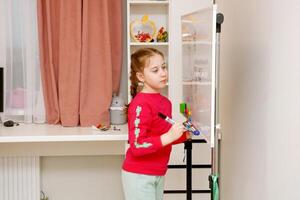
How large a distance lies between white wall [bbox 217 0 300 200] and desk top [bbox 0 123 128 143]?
703mm

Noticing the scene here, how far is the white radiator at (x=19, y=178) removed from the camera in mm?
3174

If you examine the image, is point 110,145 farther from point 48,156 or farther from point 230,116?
point 230,116

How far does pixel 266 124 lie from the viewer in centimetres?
176

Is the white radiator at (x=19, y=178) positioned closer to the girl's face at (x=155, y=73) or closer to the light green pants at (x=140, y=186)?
the light green pants at (x=140, y=186)

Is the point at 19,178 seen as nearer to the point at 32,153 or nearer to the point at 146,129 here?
the point at 32,153

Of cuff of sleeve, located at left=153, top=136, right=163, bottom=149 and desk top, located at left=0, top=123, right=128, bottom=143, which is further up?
cuff of sleeve, located at left=153, top=136, right=163, bottom=149

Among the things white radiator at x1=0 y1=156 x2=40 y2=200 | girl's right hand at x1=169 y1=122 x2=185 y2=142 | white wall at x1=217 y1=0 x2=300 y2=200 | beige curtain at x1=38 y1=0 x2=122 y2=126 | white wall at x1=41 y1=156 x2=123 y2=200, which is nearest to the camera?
white wall at x1=217 y1=0 x2=300 y2=200

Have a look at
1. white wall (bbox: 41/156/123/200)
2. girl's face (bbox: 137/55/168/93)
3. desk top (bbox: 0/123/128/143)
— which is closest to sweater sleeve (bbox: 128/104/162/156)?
girl's face (bbox: 137/55/168/93)

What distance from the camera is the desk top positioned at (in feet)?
8.80

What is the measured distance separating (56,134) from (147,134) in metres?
0.93

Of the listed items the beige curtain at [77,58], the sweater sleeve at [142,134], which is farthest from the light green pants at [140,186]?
the beige curtain at [77,58]

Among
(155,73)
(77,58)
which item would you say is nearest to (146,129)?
(155,73)

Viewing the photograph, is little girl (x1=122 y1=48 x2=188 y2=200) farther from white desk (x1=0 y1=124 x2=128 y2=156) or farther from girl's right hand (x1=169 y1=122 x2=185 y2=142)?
white desk (x1=0 y1=124 x2=128 y2=156)

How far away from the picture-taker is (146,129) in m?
2.01
